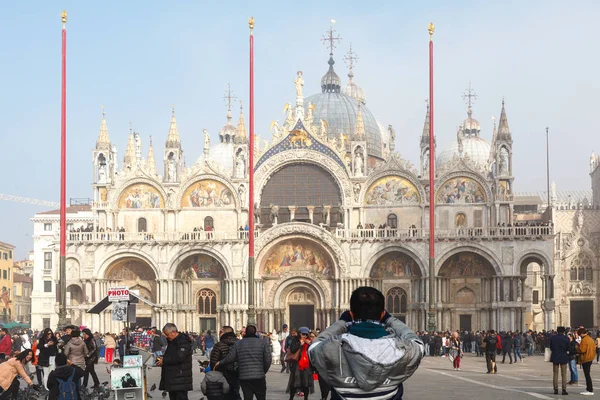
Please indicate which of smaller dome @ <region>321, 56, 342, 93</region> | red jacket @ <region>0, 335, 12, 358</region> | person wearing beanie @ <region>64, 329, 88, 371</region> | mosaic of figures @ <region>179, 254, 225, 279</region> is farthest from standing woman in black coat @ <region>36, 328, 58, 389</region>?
smaller dome @ <region>321, 56, 342, 93</region>

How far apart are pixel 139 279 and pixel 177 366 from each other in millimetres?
50396

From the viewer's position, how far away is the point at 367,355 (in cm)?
798

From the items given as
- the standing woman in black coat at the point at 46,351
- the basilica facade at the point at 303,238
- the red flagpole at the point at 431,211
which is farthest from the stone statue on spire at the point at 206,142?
the standing woman in black coat at the point at 46,351

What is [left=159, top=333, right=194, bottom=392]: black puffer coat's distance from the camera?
54.2ft

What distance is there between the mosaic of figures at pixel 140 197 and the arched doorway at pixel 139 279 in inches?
145

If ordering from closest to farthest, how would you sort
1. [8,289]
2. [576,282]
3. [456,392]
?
[456,392] < [576,282] < [8,289]

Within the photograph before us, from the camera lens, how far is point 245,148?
217 feet

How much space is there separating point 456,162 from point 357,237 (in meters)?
7.97

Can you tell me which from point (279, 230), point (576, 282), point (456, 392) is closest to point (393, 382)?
point (456, 392)

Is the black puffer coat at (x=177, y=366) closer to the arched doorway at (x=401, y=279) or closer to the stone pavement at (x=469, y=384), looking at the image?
the stone pavement at (x=469, y=384)

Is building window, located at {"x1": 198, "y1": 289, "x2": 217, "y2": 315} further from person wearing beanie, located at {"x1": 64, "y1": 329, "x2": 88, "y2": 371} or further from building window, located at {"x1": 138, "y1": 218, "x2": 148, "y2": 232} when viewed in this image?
person wearing beanie, located at {"x1": 64, "y1": 329, "x2": 88, "y2": 371}

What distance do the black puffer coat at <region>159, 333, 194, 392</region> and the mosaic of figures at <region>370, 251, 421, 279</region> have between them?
157 ft

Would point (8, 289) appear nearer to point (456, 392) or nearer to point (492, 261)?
point (492, 261)

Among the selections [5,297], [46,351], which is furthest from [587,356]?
[5,297]
